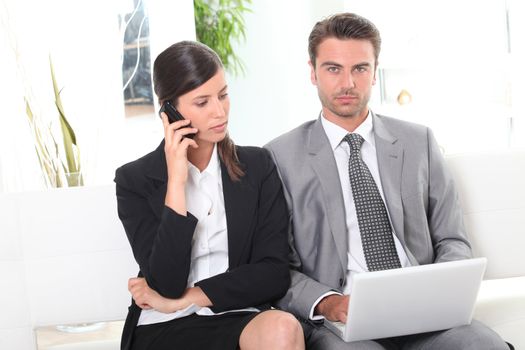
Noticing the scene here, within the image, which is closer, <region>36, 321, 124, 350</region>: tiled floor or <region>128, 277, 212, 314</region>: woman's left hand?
<region>128, 277, 212, 314</region>: woman's left hand

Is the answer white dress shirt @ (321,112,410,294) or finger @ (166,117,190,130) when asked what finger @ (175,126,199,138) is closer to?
finger @ (166,117,190,130)

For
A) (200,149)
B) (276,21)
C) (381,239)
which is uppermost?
(276,21)

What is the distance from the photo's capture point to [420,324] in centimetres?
199

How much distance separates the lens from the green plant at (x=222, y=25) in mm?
5133

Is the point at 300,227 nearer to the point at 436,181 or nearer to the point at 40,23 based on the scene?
the point at 436,181

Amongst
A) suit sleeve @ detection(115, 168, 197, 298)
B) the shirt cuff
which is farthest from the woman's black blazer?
the shirt cuff

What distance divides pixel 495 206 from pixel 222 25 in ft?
9.85

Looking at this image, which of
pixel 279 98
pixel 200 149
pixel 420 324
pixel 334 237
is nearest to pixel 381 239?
pixel 334 237

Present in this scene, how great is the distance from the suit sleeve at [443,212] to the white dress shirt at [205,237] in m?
0.59

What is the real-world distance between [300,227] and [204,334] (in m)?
0.43

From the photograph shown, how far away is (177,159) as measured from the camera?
2.21 metres

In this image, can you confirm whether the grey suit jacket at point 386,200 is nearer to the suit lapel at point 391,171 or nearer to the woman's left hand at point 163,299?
the suit lapel at point 391,171

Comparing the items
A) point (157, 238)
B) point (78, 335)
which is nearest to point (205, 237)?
point (157, 238)

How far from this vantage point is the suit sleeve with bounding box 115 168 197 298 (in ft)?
6.95
